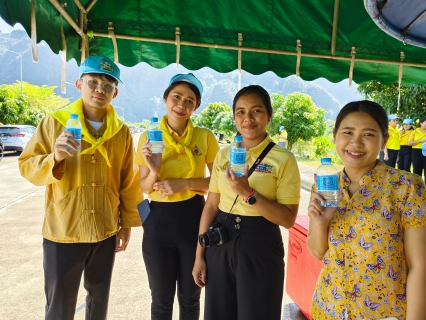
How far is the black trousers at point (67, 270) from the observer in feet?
6.93

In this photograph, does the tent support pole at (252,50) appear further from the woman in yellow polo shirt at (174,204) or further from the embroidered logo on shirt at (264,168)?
the embroidered logo on shirt at (264,168)

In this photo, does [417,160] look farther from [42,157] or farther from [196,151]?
[42,157]

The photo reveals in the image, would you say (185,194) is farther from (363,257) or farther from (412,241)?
(412,241)

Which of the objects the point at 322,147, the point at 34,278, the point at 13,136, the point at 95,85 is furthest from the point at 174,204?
the point at 322,147

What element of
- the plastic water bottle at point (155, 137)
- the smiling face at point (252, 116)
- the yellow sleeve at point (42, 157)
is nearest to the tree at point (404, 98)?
the smiling face at point (252, 116)

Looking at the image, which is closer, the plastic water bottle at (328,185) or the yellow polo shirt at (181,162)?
the plastic water bottle at (328,185)

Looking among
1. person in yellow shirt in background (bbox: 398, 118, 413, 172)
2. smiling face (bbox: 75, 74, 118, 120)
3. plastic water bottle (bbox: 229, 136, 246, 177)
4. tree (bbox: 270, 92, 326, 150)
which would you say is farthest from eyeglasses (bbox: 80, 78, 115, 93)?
tree (bbox: 270, 92, 326, 150)

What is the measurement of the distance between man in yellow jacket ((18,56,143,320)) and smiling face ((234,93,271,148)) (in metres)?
0.93

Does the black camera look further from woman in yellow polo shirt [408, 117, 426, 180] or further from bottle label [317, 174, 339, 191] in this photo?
woman in yellow polo shirt [408, 117, 426, 180]

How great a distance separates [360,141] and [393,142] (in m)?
10.9

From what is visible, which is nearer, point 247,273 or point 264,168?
point 247,273

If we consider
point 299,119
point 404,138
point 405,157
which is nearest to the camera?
point 404,138

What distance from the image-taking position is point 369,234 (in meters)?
1.48

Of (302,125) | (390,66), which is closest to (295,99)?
(302,125)
